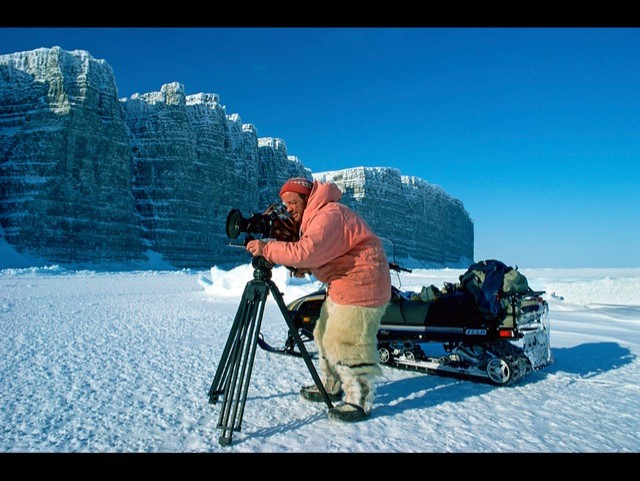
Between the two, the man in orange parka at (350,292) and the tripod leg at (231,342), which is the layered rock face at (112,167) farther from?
the man in orange parka at (350,292)

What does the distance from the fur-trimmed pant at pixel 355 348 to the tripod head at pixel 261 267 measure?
0.50 m

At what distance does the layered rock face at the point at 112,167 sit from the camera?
48656mm

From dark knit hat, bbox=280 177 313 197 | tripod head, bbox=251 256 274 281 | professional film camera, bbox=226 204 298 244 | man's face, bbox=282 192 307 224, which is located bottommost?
tripod head, bbox=251 256 274 281

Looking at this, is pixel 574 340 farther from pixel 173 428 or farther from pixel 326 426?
pixel 173 428

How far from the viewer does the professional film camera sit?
2453mm

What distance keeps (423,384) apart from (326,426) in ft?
4.42

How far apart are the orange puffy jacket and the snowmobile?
1.22m

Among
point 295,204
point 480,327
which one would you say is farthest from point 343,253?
point 480,327

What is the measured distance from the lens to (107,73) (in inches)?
2218

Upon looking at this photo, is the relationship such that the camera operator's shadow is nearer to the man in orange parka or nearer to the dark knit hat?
the man in orange parka

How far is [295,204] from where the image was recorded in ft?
9.30

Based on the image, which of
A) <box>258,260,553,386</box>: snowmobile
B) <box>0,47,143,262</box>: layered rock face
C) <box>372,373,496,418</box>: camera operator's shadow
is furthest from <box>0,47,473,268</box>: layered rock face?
<box>372,373,496,418</box>: camera operator's shadow

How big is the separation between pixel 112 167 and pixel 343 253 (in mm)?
59204

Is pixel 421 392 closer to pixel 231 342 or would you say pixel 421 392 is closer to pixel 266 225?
pixel 231 342
